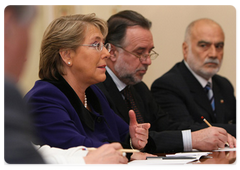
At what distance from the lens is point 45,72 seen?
2.16 meters

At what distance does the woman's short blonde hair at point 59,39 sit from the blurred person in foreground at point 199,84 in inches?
47.7

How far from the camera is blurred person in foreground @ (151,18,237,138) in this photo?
3.18 meters

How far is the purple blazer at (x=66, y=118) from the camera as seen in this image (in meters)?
1.86

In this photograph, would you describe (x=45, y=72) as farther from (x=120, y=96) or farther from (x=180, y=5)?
(x=180, y=5)

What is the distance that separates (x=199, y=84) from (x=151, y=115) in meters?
0.75

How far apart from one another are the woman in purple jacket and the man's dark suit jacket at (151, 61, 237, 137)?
0.94 m

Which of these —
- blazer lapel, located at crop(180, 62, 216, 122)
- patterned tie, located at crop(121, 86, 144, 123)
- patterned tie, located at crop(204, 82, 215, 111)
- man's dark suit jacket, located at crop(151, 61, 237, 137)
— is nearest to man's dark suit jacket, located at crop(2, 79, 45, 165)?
patterned tie, located at crop(121, 86, 144, 123)

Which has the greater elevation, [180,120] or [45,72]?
[45,72]

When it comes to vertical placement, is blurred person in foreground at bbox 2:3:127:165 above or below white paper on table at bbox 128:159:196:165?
above

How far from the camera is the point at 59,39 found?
2.11 m

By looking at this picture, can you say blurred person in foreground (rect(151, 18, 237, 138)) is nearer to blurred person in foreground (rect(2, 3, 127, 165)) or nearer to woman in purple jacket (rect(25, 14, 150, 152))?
woman in purple jacket (rect(25, 14, 150, 152))

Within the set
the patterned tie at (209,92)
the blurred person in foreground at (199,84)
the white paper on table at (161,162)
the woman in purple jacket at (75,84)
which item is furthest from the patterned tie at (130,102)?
the patterned tie at (209,92)

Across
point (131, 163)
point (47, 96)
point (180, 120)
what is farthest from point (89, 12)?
point (180, 120)

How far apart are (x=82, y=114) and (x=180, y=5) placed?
3.52ft
